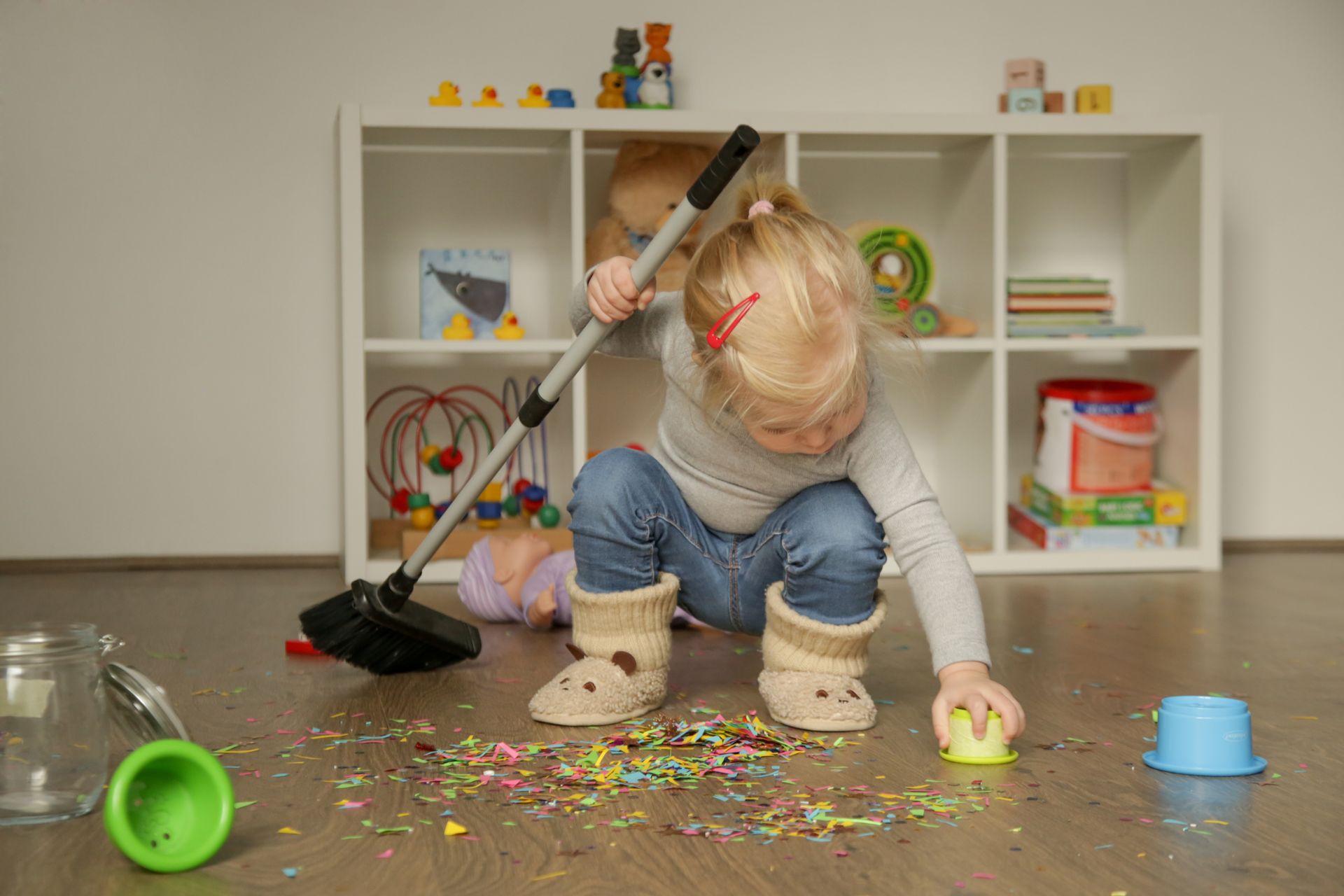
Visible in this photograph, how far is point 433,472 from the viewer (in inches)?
93.9

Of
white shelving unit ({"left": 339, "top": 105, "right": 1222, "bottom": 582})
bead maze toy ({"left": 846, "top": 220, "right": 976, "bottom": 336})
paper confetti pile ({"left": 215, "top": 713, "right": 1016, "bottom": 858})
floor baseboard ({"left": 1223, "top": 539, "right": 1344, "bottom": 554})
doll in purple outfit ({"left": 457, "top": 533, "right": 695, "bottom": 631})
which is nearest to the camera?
paper confetti pile ({"left": 215, "top": 713, "right": 1016, "bottom": 858})

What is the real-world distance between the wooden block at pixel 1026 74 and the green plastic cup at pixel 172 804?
189 centimetres

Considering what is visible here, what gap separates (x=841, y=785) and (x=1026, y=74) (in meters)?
1.64

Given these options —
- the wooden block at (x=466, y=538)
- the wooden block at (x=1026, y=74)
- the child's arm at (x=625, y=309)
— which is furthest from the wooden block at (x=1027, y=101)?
the child's arm at (x=625, y=309)

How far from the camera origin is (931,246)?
251cm

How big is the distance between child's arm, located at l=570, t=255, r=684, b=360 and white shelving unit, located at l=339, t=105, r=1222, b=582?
2.47 ft

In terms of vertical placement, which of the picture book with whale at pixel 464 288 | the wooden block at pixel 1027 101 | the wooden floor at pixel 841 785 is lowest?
the wooden floor at pixel 841 785

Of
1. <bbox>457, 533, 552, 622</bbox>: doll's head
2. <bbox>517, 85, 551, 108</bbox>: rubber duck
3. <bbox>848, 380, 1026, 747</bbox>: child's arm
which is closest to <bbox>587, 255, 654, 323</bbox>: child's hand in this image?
<bbox>848, 380, 1026, 747</bbox>: child's arm

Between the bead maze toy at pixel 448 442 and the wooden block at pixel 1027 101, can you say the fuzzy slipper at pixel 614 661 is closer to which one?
the bead maze toy at pixel 448 442

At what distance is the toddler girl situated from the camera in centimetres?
108

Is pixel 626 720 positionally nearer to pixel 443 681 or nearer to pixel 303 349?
pixel 443 681

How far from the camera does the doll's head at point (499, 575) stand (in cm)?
174

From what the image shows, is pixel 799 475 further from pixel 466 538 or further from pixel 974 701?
pixel 466 538

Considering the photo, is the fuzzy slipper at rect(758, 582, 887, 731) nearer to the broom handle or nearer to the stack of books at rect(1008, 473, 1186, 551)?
the broom handle
